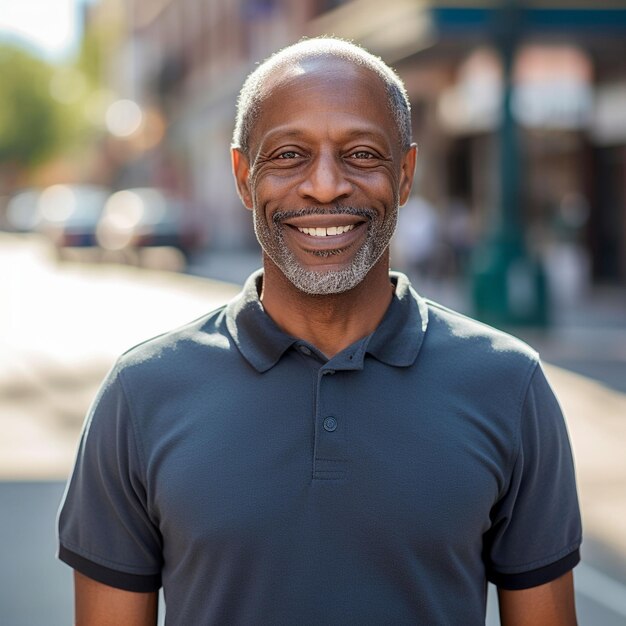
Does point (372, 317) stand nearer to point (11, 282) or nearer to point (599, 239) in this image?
point (599, 239)

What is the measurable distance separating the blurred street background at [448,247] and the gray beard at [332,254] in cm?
348

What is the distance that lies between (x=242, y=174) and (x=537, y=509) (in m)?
Result: 0.88

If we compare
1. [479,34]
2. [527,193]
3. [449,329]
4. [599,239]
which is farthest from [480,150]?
[449,329]

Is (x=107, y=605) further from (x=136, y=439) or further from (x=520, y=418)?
(x=520, y=418)

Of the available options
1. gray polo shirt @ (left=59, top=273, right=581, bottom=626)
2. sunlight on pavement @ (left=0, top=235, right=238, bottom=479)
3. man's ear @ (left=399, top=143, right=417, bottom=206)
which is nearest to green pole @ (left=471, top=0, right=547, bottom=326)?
sunlight on pavement @ (left=0, top=235, right=238, bottom=479)

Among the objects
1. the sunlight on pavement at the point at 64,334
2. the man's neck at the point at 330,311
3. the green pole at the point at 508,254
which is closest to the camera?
the man's neck at the point at 330,311

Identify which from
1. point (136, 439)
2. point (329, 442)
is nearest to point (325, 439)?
point (329, 442)

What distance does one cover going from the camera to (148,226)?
2997 cm

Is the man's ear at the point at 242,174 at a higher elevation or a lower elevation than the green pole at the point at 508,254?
higher

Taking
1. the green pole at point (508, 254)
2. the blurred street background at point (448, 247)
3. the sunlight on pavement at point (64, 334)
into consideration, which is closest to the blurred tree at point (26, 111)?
the blurred street background at point (448, 247)

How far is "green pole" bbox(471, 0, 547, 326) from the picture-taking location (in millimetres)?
15367

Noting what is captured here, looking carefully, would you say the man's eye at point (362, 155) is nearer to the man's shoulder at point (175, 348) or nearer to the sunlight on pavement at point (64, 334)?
the man's shoulder at point (175, 348)

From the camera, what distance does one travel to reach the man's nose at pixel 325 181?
7.68 feet

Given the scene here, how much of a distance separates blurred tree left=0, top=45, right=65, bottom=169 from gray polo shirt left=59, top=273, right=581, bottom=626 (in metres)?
84.4
